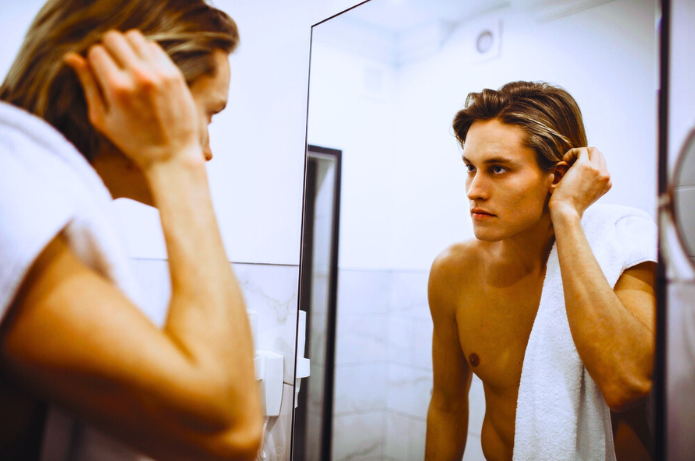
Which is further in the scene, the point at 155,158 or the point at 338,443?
the point at 338,443

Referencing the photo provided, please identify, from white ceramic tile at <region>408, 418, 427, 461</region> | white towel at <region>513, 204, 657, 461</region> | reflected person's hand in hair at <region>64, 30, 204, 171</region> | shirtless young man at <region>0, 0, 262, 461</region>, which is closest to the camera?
shirtless young man at <region>0, 0, 262, 461</region>

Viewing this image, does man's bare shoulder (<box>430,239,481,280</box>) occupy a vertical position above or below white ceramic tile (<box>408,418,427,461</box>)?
above

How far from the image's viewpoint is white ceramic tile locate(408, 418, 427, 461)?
0.92m

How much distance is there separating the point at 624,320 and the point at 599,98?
1.04 ft

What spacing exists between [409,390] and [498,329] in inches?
9.3

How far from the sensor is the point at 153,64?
2.03 feet

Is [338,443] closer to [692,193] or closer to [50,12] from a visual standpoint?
[692,193]

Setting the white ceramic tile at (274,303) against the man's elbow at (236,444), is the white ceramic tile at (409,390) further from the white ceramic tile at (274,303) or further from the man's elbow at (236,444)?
the man's elbow at (236,444)

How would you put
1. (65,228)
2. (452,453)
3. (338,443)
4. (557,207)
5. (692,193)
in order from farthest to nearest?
(338,443), (452,453), (557,207), (692,193), (65,228)

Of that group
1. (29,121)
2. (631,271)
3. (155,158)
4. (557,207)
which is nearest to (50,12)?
(29,121)

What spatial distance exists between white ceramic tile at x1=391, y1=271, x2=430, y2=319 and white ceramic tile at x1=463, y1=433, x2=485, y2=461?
219 mm

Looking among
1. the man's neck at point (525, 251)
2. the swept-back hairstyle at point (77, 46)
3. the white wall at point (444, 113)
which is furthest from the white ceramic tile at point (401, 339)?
the swept-back hairstyle at point (77, 46)

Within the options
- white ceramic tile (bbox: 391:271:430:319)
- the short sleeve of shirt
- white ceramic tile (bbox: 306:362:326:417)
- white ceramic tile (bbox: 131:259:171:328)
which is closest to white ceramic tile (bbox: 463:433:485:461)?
white ceramic tile (bbox: 391:271:430:319)

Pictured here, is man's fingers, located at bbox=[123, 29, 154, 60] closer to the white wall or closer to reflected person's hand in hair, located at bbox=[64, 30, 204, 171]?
reflected person's hand in hair, located at bbox=[64, 30, 204, 171]
